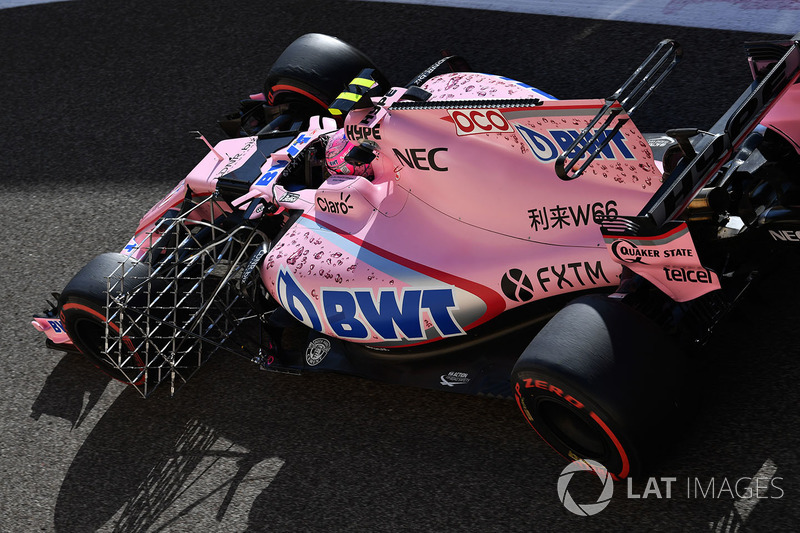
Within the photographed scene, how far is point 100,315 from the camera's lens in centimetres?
380

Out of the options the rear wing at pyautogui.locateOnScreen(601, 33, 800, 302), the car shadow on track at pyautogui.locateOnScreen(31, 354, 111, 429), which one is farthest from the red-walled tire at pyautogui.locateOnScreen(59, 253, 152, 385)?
the rear wing at pyautogui.locateOnScreen(601, 33, 800, 302)

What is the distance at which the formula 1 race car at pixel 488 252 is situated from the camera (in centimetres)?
276

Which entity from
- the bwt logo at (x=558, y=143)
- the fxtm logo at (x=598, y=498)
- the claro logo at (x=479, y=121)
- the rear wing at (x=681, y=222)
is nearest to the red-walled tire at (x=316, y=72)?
the claro logo at (x=479, y=121)

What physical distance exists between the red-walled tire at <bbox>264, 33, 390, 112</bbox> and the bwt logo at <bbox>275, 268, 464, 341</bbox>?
1457 millimetres

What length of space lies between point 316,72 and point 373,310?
1.83 m

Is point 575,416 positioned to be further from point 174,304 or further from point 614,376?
point 174,304

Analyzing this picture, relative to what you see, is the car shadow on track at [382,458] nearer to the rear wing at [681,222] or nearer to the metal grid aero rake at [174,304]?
the metal grid aero rake at [174,304]

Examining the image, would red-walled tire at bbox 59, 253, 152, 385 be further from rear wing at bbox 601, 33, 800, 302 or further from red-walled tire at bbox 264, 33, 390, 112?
rear wing at bbox 601, 33, 800, 302

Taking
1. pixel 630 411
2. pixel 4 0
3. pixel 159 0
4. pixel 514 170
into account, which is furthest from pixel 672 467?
pixel 4 0

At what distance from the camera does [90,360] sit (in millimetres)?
4078

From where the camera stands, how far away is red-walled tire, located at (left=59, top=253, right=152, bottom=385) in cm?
379

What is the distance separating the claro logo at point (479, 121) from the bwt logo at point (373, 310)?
1.95ft

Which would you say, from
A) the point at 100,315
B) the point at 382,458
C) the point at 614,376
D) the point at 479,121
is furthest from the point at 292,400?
the point at 614,376

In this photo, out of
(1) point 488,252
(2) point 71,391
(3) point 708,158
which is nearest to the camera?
(3) point 708,158
